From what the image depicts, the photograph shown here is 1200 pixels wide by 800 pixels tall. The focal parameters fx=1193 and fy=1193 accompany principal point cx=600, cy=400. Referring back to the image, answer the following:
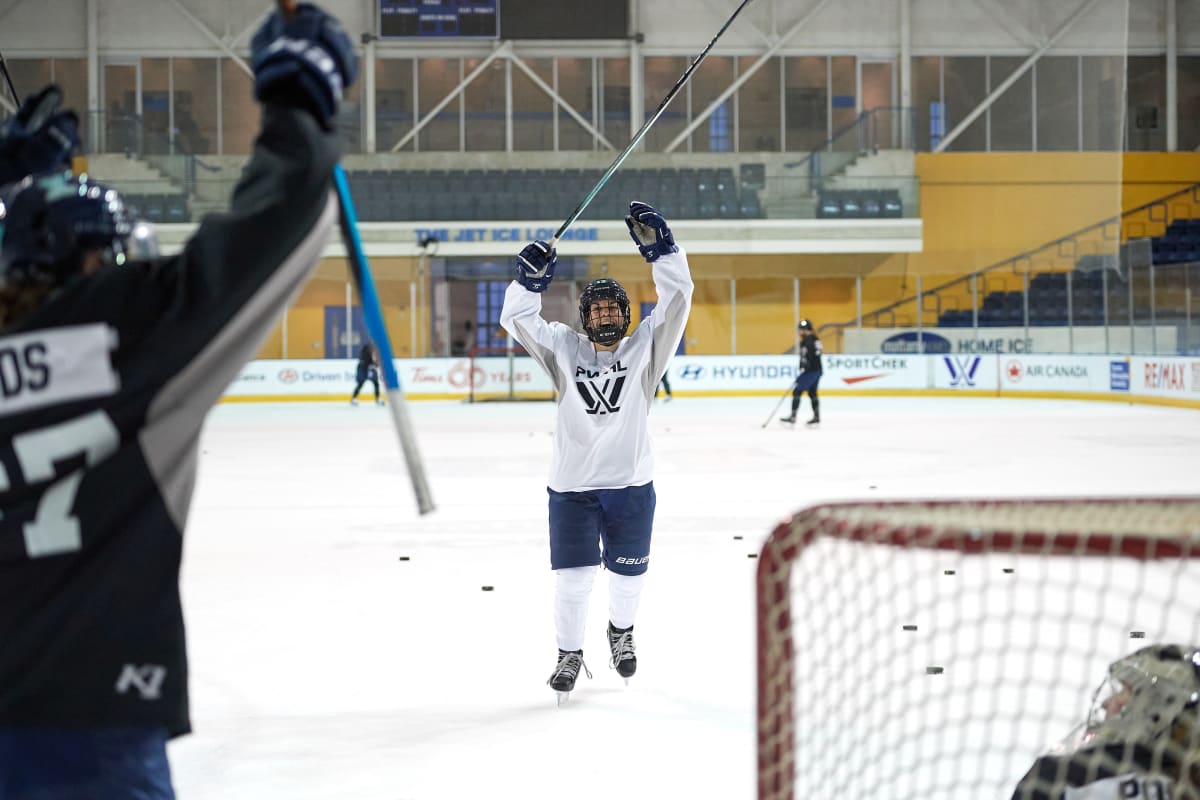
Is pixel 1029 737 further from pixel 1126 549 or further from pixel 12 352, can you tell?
pixel 12 352

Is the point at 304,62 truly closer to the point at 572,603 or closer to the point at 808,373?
the point at 572,603

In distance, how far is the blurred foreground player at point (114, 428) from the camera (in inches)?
50.1

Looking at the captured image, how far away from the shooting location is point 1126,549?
1606 mm

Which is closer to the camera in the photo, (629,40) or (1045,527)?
(1045,527)

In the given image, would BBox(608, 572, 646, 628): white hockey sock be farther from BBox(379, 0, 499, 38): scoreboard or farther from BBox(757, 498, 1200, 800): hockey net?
BBox(379, 0, 499, 38): scoreboard

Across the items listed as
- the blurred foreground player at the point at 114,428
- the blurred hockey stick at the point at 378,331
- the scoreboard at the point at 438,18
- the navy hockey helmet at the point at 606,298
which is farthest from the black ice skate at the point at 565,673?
the scoreboard at the point at 438,18

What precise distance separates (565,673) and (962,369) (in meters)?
17.8

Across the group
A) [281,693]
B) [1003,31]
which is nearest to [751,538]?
[281,693]

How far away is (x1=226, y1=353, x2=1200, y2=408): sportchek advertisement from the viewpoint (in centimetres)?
1966

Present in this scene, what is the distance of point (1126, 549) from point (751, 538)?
4729 mm

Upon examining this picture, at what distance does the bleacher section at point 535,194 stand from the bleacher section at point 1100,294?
17.7 feet

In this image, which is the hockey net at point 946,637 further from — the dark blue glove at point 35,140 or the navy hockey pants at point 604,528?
the dark blue glove at point 35,140

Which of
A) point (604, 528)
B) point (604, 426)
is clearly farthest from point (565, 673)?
point (604, 426)

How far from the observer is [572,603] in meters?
3.62
